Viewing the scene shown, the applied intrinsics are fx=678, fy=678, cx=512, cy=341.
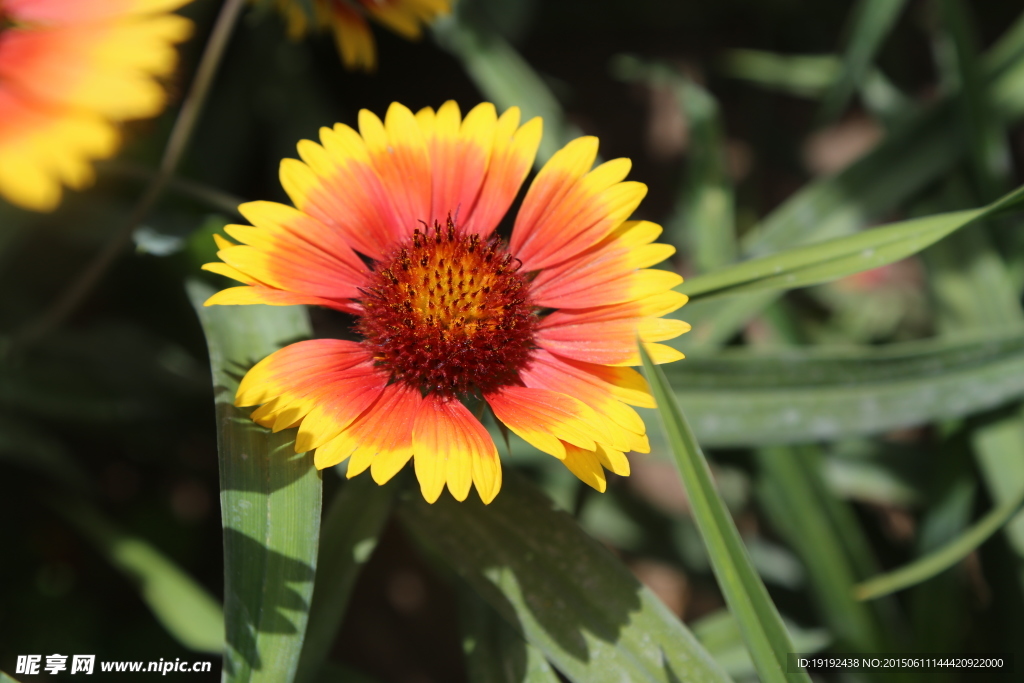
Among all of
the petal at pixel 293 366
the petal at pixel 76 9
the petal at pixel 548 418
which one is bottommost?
the petal at pixel 548 418

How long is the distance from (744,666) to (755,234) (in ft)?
2.27

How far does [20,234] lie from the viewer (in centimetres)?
92

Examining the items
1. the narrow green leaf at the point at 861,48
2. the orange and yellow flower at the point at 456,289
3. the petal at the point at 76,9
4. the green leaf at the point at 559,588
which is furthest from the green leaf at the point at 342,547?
the narrow green leaf at the point at 861,48

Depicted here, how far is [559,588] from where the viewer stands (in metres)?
0.70

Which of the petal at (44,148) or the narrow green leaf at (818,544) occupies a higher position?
the petal at (44,148)

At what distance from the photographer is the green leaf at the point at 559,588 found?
0.67 metres

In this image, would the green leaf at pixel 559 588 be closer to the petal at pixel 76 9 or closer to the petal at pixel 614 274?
the petal at pixel 614 274

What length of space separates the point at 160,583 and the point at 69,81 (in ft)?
2.24

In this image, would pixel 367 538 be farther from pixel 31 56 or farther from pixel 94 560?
pixel 94 560

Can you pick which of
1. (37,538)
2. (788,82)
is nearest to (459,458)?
(37,538)

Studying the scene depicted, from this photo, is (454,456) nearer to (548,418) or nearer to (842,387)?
(548,418)

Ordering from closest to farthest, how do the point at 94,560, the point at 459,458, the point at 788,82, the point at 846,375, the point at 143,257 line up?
1. the point at 459,458
2. the point at 846,375
3. the point at 143,257
4. the point at 94,560
5. the point at 788,82

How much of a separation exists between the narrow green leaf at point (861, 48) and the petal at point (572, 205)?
2.31 feet

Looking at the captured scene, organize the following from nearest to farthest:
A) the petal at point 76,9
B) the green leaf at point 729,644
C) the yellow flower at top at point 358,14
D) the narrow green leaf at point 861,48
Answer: the petal at point 76,9 < the yellow flower at top at point 358,14 < the green leaf at point 729,644 < the narrow green leaf at point 861,48
